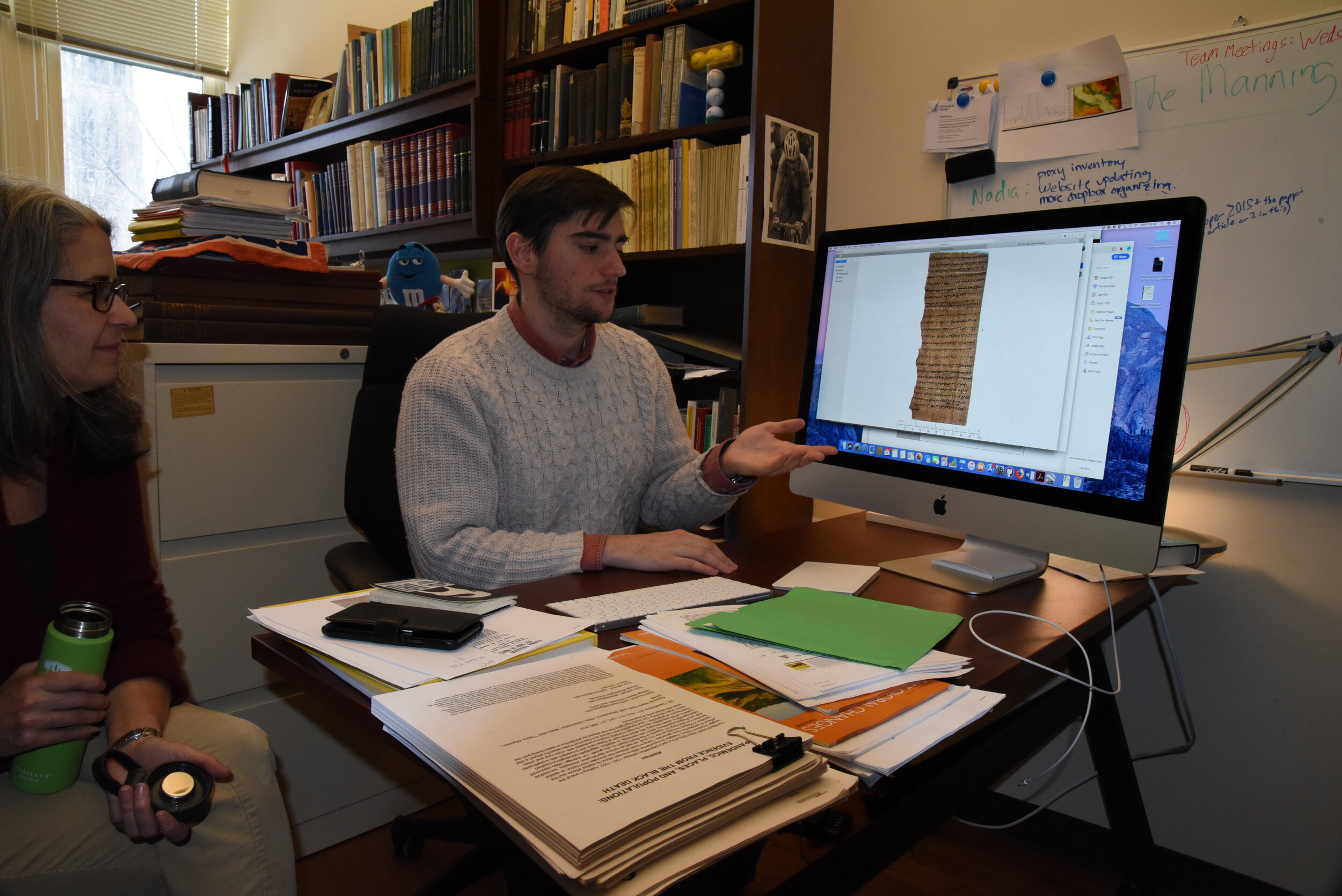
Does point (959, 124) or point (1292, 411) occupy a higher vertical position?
point (959, 124)

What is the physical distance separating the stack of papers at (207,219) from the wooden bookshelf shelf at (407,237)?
3.03ft

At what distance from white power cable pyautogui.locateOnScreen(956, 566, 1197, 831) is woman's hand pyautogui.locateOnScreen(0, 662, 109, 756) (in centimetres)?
91

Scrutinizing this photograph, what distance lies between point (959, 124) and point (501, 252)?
0.97 metres

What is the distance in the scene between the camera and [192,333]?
145cm

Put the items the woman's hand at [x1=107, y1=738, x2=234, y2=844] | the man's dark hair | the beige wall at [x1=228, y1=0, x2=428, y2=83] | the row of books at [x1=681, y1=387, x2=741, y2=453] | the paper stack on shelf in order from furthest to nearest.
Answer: the beige wall at [x1=228, y1=0, x2=428, y2=83] < the row of books at [x1=681, y1=387, x2=741, y2=453] < the man's dark hair < the woman's hand at [x1=107, y1=738, x2=234, y2=844] < the paper stack on shelf

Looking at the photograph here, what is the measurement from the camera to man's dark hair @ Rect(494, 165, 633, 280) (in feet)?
4.76

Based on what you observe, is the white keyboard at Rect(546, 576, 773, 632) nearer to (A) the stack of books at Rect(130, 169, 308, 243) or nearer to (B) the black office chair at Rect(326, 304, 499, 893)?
(B) the black office chair at Rect(326, 304, 499, 893)

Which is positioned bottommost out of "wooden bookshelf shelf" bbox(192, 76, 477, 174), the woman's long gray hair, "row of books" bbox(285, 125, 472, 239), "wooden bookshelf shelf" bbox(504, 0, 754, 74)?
the woman's long gray hair

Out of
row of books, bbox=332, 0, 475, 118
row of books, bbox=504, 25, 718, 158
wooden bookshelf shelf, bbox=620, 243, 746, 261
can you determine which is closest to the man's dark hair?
wooden bookshelf shelf, bbox=620, 243, 746, 261

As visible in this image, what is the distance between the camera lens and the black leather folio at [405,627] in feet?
2.51

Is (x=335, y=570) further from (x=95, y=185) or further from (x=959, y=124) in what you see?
(x=95, y=185)

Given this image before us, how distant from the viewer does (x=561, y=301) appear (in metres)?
1.43

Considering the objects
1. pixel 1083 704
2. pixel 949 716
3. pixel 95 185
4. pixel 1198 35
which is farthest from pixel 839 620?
pixel 95 185

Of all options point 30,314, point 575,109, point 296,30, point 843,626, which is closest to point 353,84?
point 296,30
